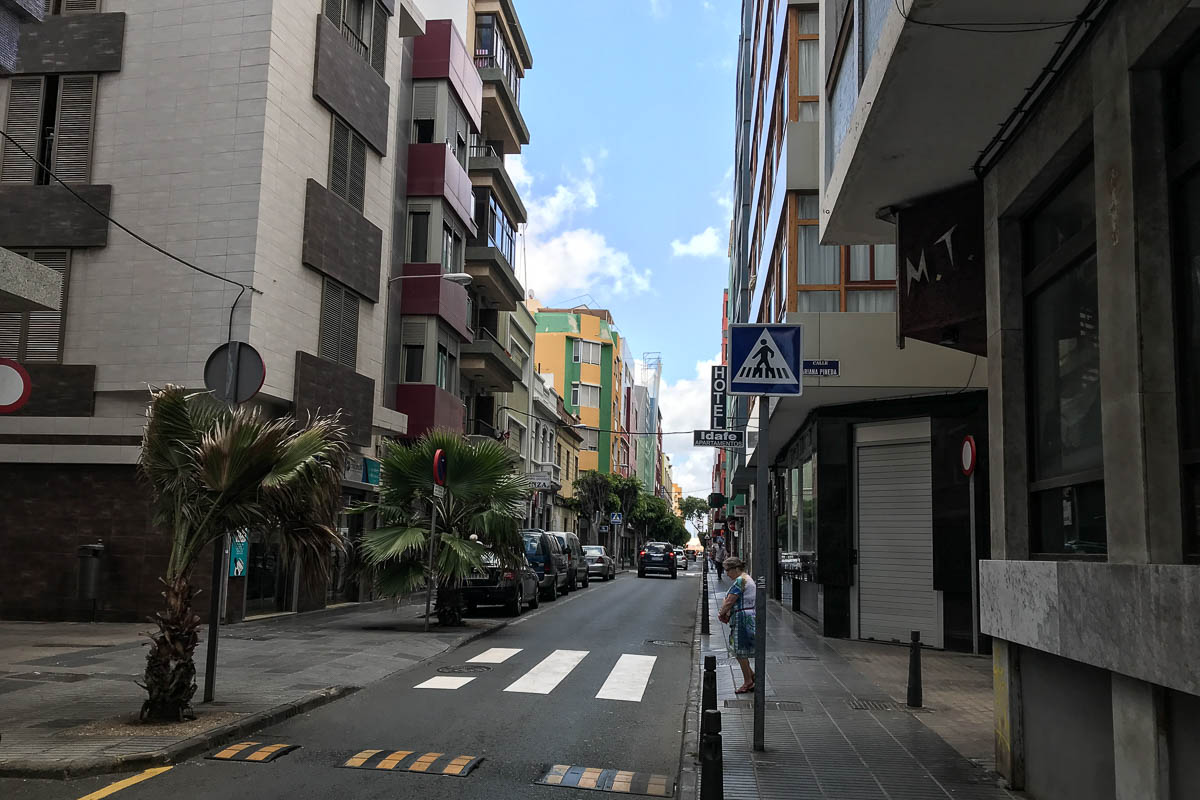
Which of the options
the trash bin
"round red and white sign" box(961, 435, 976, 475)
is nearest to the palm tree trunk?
the trash bin

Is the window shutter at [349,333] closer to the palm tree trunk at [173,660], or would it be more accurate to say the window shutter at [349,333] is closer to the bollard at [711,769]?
the palm tree trunk at [173,660]

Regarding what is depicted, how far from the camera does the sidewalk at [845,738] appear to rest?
22.9ft

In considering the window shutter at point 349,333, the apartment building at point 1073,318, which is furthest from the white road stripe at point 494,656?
the window shutter at point 349,333

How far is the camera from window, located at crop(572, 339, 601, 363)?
8431cm

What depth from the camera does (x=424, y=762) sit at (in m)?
7.64

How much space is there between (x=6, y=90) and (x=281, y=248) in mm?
6283

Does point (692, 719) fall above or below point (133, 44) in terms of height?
below

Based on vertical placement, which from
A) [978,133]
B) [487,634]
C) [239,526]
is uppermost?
[978,133]

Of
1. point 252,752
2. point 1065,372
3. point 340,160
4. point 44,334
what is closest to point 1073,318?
point 1065,372

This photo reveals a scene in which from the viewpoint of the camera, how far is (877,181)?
8.87 m

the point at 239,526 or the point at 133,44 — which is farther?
the point at 133,44

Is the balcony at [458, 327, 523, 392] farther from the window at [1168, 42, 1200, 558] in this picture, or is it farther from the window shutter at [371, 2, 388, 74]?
the window at [1168, 42, 1200, 558]

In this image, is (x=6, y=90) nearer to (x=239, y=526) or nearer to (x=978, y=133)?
(x=239, y=526)

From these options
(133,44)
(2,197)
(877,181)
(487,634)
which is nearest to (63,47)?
(133,44)
